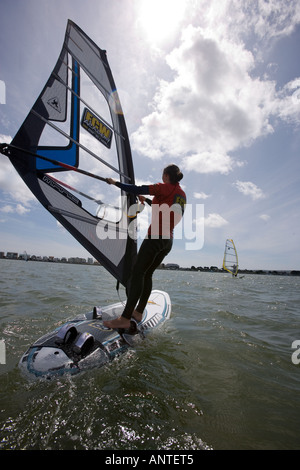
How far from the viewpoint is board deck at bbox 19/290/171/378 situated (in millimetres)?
2172

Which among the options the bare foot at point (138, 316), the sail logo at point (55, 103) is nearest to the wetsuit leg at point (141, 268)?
the bare foot at point (138, 316)

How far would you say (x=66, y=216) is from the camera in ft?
9.21

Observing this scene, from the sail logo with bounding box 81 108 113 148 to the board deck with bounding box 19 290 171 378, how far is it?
9.19ft

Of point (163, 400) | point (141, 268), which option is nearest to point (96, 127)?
point (141, 268)

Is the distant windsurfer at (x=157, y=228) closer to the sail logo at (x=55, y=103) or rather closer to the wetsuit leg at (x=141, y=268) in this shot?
the wetsuit leg at (x=141, y=268)

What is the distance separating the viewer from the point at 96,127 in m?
3.44

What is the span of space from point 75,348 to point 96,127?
3.15m

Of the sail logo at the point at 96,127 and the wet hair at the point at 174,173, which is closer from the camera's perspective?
the wet hair at the point at 174,173

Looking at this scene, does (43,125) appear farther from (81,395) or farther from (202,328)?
(202,328)

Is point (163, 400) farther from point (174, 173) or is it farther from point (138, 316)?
point (174, 173)

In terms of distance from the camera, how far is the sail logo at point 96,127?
3277 millimetres

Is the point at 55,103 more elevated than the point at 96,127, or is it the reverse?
the point at 96,127

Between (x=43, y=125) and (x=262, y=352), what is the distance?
14.2ft

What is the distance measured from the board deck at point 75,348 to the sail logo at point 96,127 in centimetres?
280
